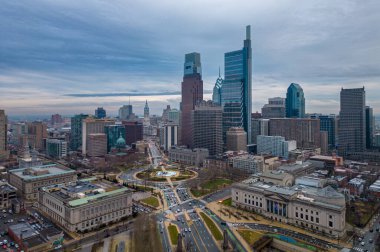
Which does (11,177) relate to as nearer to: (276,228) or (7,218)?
(7,218)

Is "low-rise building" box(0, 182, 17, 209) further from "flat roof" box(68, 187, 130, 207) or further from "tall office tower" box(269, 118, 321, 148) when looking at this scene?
"tall office tower" box(269, 118, 321, 148)

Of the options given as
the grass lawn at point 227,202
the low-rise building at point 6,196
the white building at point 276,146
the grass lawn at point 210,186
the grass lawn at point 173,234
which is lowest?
the grass lawn at point 173,234

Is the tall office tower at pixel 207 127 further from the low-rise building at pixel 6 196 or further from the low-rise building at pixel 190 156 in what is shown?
the low-rise building at pixel 6 196

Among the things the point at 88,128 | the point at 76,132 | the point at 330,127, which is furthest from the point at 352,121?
the point at 76,132

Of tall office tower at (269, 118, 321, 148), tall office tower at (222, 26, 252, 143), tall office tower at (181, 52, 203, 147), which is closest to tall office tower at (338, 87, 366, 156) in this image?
tall office tower at (269, 118, 321, 148)

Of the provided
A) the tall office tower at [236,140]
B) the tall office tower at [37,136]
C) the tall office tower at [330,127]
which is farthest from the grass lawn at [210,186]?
the tall office tower at [37,136]

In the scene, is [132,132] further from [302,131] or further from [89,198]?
[89,198]
